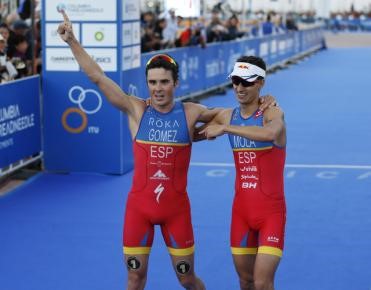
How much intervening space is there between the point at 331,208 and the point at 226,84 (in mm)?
14362

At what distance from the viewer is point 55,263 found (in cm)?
771

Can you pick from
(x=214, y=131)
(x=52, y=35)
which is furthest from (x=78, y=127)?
(x=214, y=131)

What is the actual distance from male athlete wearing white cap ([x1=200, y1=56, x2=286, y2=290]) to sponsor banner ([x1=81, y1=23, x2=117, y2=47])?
6.02m

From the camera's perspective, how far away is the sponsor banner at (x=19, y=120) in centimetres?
1084

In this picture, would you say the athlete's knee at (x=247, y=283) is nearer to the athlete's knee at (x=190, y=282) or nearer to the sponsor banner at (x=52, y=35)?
the athlete's knee at (x=190, y=282)

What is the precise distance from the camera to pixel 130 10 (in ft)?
39.0

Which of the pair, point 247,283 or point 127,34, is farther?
point 127,34

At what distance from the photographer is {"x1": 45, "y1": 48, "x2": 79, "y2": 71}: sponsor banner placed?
1166cm

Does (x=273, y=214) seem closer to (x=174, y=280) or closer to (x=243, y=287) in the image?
(x=243, y=287)

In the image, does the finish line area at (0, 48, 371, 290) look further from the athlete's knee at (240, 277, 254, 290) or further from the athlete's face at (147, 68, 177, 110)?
the athlete's face at (147, 68, 177, 110)

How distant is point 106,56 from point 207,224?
138 inches

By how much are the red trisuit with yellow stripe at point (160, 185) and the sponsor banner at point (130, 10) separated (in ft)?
20.1

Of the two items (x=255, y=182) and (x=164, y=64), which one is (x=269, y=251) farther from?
(x=164, y=64)

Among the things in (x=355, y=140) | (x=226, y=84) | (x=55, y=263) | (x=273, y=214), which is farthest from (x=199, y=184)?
(x=226, y=84)
